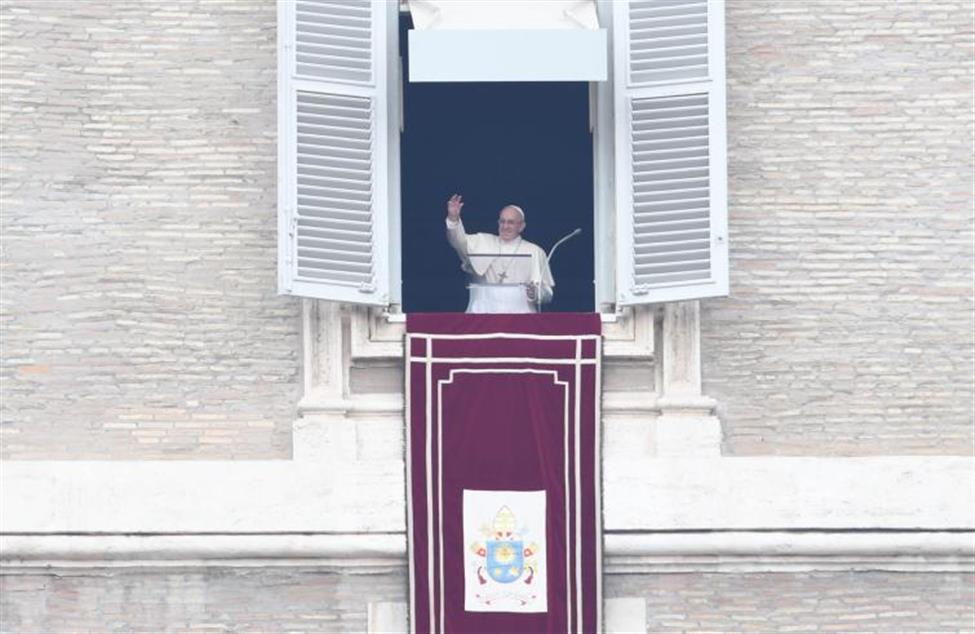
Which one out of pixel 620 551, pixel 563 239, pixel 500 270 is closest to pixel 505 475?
pixel 620 551

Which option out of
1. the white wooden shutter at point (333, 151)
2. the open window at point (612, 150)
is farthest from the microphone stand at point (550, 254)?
the white wooden shutter at point (333, 151)

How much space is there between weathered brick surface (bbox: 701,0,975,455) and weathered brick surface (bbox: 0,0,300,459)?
7.54 ft

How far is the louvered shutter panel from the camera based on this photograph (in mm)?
21844

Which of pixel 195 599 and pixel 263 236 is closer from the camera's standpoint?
pixel 195 599

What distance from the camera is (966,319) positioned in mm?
22094

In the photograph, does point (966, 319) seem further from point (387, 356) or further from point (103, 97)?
point (103, 97)

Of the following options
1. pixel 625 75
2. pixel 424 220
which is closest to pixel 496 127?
pixel 424 220

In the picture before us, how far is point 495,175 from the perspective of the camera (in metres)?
24.4

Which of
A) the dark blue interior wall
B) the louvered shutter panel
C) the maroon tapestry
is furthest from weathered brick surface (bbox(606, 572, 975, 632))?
the dark blue interior wall

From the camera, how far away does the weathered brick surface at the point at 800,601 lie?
71.4ft

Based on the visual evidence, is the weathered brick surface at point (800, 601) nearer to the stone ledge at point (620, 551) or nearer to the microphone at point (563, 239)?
the stone ledge at point (620, 551)

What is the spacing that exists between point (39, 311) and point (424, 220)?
2.86m

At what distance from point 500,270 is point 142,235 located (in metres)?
Answer: 1.83

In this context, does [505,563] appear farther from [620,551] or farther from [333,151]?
[333,151]
